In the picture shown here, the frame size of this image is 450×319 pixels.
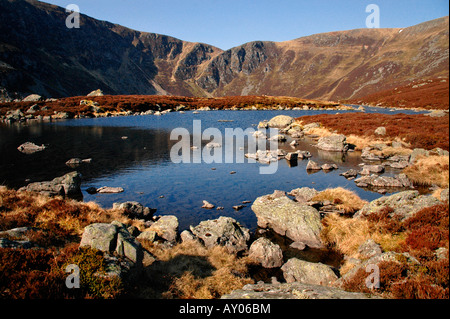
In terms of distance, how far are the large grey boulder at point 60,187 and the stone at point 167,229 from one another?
41.1 ft

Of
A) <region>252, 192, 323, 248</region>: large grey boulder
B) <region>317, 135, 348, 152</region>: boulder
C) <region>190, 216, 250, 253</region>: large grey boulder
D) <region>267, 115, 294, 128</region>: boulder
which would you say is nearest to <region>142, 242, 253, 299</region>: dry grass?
<region>190, 216, 250, 253</region>: large grey boulder

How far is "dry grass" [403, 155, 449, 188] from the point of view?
2748cm

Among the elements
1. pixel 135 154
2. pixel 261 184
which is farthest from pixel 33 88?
pixel 261 184

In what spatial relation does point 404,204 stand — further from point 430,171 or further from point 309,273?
point 430,171

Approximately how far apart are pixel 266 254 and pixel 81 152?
4027 centimetres

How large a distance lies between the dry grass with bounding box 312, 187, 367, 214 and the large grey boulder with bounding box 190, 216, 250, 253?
8.85 meters

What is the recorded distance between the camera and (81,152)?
144 feet

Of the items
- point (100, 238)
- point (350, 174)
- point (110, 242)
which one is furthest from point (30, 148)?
point (350, 174)

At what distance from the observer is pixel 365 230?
1589 cm

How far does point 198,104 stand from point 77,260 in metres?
138

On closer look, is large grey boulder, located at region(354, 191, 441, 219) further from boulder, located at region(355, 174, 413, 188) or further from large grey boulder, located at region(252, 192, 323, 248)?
boulder, located at region(355, 174, 413, 188)
